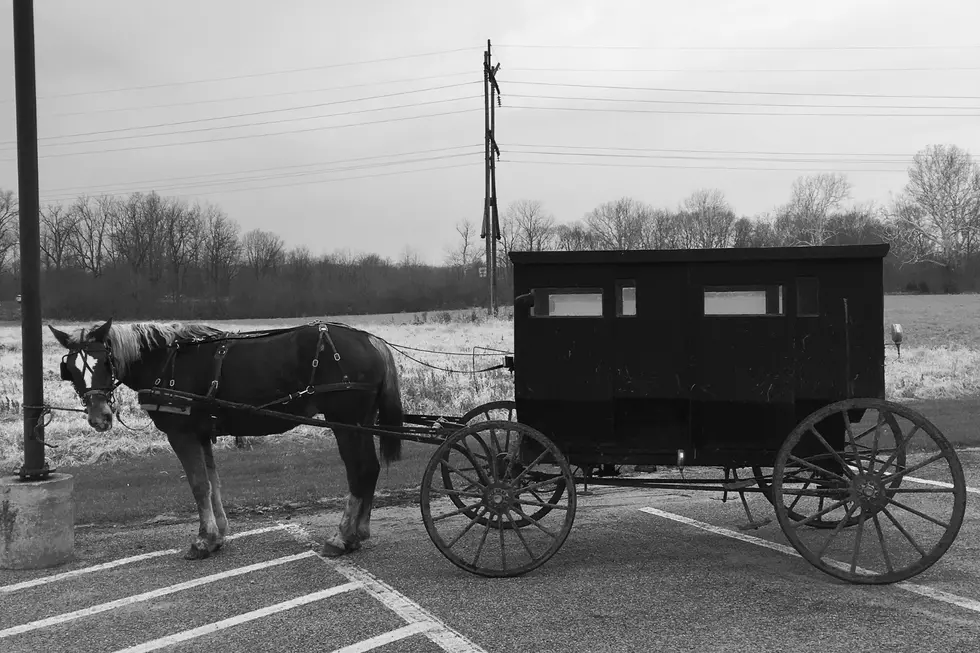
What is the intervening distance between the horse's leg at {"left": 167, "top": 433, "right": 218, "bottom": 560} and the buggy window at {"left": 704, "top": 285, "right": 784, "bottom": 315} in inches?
162

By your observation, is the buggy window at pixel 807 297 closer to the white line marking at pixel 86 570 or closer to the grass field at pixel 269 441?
the grass field at pixel 269 441

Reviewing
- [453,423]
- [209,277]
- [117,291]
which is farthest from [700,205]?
[453,423]

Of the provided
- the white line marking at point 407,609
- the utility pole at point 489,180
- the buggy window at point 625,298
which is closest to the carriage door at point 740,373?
the buggy window at point 625,298

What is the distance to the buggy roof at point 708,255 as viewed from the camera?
494cm

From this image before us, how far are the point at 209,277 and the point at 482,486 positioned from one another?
50690 mm

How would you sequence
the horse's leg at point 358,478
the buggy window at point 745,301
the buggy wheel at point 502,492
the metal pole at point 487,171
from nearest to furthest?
the buggy wheel at point 502,492 → the buggy window at point 745,301 → the horse's leg at point 358,478 → the metal pole at point 487,171

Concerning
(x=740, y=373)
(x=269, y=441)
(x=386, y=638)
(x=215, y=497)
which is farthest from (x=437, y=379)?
(x=386, y=638)

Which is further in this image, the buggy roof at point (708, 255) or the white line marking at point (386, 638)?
the buggy roof at point (708, 255)

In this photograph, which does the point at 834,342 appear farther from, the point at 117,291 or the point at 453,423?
the point at 117,291

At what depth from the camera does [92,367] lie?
5773mm

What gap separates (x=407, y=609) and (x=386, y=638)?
1.48ft

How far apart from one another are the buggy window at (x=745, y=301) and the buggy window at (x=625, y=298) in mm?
525

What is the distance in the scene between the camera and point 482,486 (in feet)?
→ 17.1

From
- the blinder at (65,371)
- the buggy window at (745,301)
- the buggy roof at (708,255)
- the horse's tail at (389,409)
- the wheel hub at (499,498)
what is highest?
the buggy roof at (708,255)
